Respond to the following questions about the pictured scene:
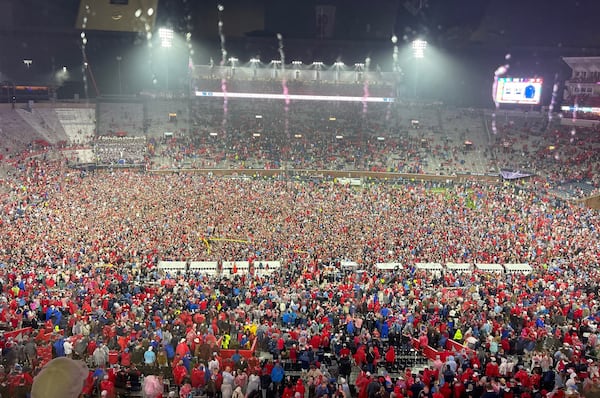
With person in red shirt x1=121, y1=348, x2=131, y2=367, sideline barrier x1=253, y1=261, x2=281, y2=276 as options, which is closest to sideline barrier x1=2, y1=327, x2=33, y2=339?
person in red shirt x1=121, y1=348, x2=131, y2=367

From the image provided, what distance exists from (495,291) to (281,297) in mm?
6698

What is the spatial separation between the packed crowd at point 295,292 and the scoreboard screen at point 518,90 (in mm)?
22844

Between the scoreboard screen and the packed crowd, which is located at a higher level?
the scoreboard screen

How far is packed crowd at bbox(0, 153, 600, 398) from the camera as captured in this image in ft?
32.1

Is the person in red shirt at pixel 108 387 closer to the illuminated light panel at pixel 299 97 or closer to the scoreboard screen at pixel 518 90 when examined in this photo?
the illuminated light panel at pixel 299 97

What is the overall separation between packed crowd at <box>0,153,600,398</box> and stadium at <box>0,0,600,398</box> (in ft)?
0.28

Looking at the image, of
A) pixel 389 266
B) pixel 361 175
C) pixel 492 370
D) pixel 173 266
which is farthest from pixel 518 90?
pixel 492 370

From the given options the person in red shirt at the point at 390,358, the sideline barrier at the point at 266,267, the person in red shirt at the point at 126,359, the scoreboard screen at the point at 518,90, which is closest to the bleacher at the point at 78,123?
the sideline barrier at the point at 266,267

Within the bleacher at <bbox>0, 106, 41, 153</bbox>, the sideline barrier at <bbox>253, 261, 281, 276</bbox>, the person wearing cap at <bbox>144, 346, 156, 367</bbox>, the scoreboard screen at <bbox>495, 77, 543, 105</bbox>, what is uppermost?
the scoreboard screen at <bbox>495, 77, 543, 105</bbox>

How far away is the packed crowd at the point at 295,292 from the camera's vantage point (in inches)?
385

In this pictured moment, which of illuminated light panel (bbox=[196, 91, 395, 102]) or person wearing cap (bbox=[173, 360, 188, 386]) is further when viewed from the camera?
illuminated light panel (bbox=[196, 91, 395, 102])

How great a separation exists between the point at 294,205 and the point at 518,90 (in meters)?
32.9

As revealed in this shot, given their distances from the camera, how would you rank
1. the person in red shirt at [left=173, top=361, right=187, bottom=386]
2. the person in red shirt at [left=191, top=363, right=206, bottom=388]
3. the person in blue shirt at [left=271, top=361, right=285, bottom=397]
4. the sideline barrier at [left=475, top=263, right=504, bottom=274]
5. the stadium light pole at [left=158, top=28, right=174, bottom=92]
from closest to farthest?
the person in red shirt at [left=191, top=363, right=206, bottom=388]
the person in blue shirt at [left=271, top=361, right=285, bottom=397]
the person in red shirt at [left=173, top=361, right=187, bottom=386]
the sideline barrier at [left=475, top=263, right=504, bottom=274]
the stadium light pole at [left=158, top=28, right=174, bottom=92]

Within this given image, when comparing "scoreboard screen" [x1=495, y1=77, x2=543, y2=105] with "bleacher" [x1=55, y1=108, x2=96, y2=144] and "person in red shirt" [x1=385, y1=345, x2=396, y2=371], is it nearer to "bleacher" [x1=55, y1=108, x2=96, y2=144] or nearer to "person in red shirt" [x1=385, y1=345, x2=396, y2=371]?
"bleacher" [x1=55, y1=108, x2=96, y2=144]
